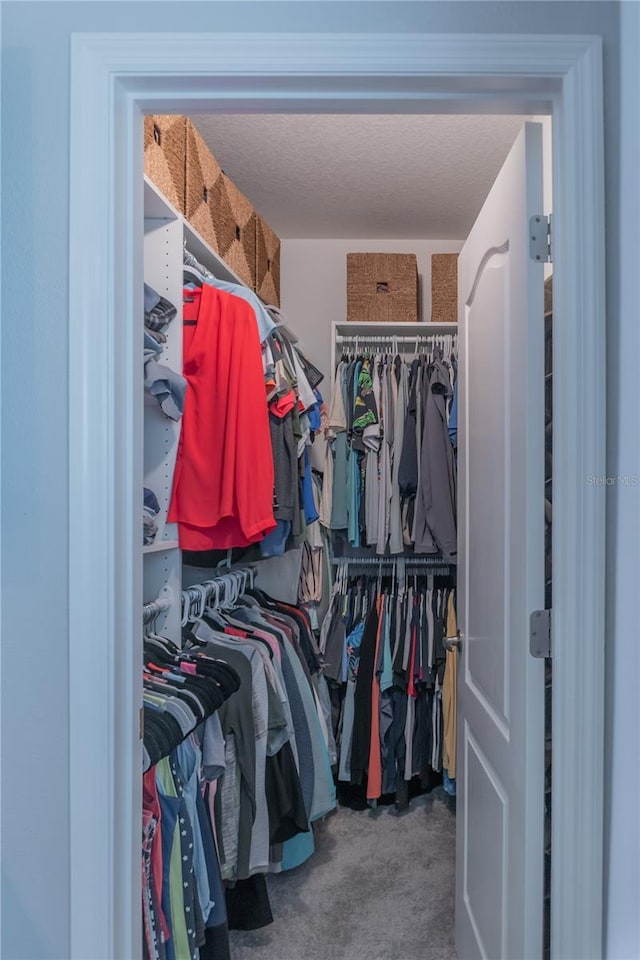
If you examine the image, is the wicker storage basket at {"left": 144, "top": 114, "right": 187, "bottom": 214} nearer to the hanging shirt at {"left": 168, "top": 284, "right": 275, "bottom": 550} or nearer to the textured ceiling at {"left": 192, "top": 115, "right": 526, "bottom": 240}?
the hanging shirt at {"left": 168, "top": 284, "right": 275, "bottom": 550}

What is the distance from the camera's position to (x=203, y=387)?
1603mm

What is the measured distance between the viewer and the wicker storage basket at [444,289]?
8.82 feet

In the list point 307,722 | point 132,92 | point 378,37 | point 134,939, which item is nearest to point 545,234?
point 378,37

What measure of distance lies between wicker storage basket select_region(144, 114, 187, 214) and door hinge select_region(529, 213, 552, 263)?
954 mm

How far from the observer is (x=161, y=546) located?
144 cm

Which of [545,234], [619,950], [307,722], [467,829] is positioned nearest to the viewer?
[619,950]

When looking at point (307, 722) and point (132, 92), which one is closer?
point (132, 92)

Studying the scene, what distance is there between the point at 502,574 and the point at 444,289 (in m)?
1.88

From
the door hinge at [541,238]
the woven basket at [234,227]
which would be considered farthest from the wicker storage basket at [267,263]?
the door hinge at [541,238]

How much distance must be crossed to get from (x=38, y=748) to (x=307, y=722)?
4.10ft

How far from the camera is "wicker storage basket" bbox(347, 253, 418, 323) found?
271 cm

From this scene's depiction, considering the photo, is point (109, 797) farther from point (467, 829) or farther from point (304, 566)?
point (304, 566)

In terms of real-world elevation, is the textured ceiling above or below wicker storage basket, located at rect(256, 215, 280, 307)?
above

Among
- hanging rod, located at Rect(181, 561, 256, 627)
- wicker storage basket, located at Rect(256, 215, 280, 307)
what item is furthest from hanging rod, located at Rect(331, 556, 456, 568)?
wicker storage basket, located at Rect(256, 215, 280, 307)
